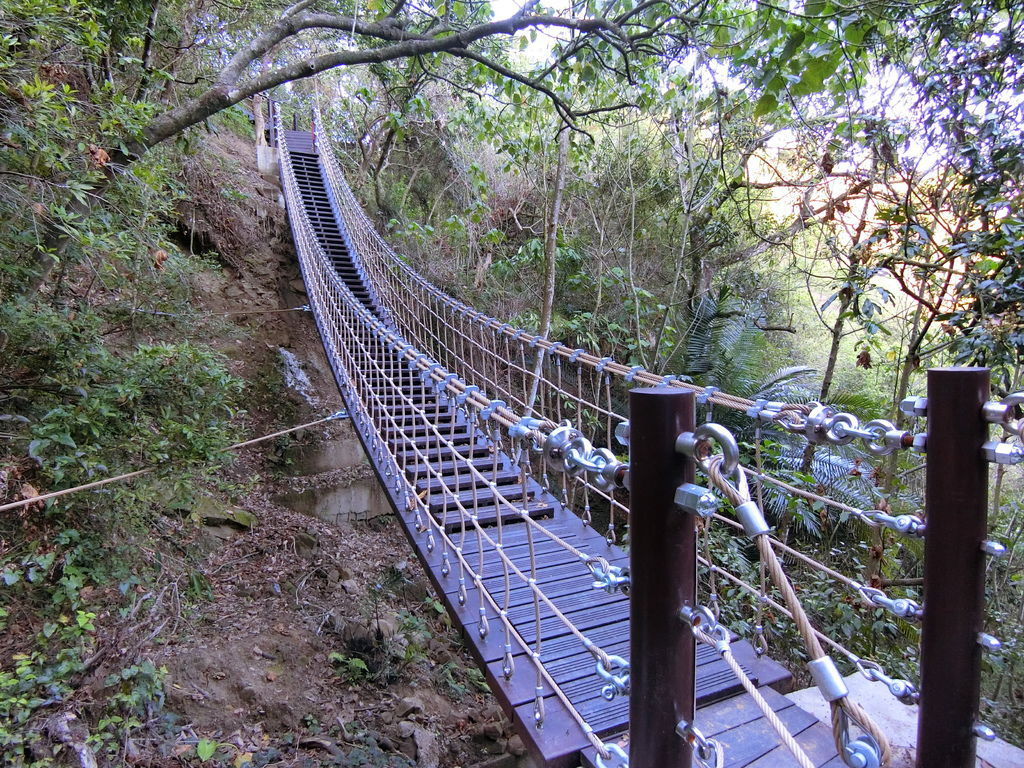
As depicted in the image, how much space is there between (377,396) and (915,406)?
1.99 meters

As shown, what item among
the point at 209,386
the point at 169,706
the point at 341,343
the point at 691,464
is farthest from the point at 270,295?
the point at 691,464

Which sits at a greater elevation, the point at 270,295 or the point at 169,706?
the point at 270,295

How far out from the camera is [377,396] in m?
2.32

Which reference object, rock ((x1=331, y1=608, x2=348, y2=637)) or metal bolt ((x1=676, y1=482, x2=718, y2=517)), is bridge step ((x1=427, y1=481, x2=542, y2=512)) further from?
metal bolt ((x1=676, y1=482, x2=718, y2=517))

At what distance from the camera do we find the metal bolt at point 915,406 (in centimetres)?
61

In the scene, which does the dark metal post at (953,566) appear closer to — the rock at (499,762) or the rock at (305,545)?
the rock at (499,762)

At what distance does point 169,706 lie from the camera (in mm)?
1853

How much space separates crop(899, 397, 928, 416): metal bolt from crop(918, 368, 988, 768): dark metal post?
13mm

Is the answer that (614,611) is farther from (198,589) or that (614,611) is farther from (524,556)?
(198,589)

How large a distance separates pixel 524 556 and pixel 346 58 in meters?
1.87

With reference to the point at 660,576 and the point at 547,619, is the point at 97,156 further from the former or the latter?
the point at 660,576

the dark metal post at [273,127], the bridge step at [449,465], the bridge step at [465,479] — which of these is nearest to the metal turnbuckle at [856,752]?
the bridge step at [465,479]

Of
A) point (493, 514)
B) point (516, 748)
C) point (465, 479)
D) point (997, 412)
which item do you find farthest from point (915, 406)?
point (516, 748)

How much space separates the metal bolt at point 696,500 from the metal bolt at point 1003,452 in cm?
31
